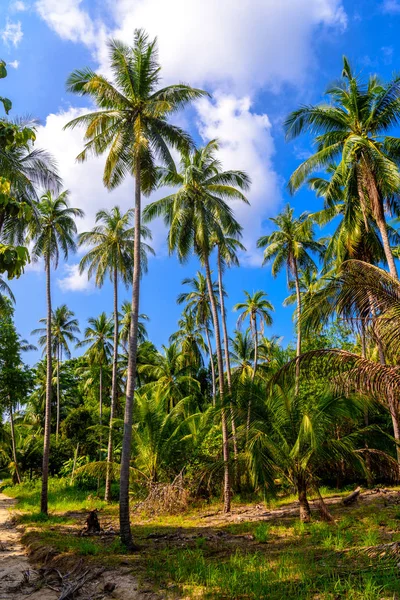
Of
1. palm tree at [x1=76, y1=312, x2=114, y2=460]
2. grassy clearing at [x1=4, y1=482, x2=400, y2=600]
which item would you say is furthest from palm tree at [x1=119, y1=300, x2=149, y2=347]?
grassy clearing at [x1=4, y1=482, x2=400, y2=600]

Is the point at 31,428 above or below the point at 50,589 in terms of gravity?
above

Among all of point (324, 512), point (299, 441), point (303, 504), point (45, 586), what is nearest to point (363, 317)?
point (299, 441)

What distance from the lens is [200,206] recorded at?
57.4 ft

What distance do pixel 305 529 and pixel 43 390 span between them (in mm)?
30554

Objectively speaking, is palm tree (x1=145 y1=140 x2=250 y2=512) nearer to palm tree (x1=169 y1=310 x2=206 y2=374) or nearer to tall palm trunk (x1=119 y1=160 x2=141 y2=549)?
tall palm trunk (x1=119 y1=160 x2=141 y2=549)

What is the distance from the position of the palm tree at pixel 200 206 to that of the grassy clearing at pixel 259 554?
21.8 ft

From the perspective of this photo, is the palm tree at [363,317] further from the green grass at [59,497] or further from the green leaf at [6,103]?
the green grass at [59,497]

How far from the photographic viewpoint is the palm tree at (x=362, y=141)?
1232cm

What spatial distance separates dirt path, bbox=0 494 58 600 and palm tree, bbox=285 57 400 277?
430 inches

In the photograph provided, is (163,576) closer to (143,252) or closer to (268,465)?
(268,465)

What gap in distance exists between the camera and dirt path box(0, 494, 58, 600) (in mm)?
6965

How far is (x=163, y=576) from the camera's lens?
282 inches

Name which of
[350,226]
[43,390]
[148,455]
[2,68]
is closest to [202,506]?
[148,455]

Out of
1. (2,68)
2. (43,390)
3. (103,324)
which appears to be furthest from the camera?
(43,390)
